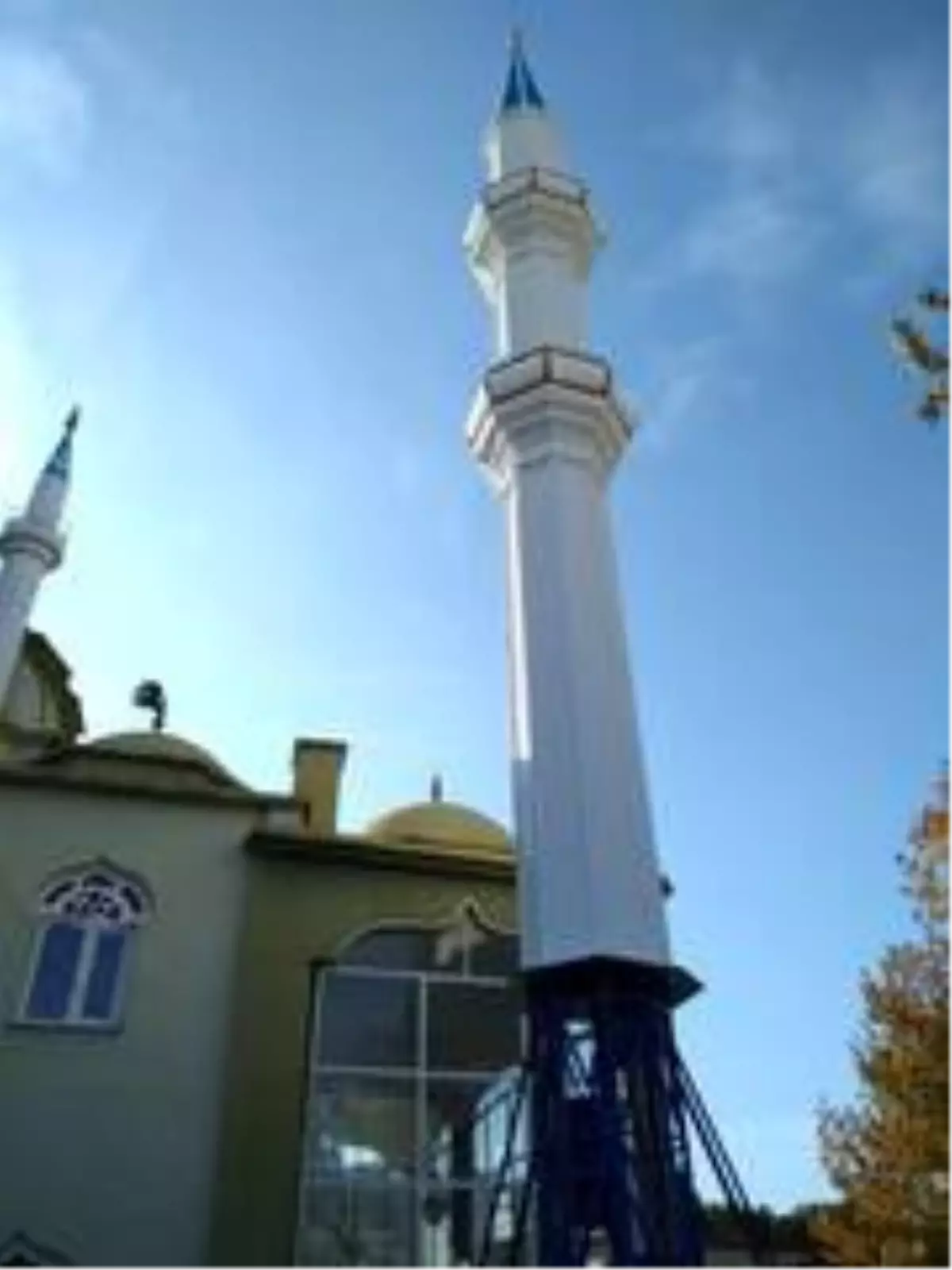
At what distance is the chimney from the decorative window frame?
2264 mm

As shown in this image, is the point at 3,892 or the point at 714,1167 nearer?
the point at 714,1167

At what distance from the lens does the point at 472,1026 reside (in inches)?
639

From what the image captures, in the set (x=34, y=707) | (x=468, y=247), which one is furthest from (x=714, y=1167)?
(x=34, y=707)

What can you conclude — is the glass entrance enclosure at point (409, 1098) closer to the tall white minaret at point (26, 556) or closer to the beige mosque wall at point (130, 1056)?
the beige mosque wall at point (130, 1056)

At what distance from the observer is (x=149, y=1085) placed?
14859mm

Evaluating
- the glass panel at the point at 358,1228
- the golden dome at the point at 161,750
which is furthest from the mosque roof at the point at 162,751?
the glass panel at the point at 358,1228

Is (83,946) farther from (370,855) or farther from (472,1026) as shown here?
(472,1026)

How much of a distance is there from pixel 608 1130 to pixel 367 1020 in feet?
21.4

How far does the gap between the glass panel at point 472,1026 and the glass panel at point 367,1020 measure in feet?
0.79

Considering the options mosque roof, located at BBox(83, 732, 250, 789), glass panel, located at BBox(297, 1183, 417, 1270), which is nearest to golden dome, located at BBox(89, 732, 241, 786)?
mosque roof, located at BBox(83, 732, 250, 789)

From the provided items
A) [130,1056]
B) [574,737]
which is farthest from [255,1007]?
[574,737]

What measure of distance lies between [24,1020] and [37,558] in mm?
8695

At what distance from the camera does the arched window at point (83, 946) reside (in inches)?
602

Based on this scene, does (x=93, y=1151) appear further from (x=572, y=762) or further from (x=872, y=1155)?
(x=872, y=1155)
